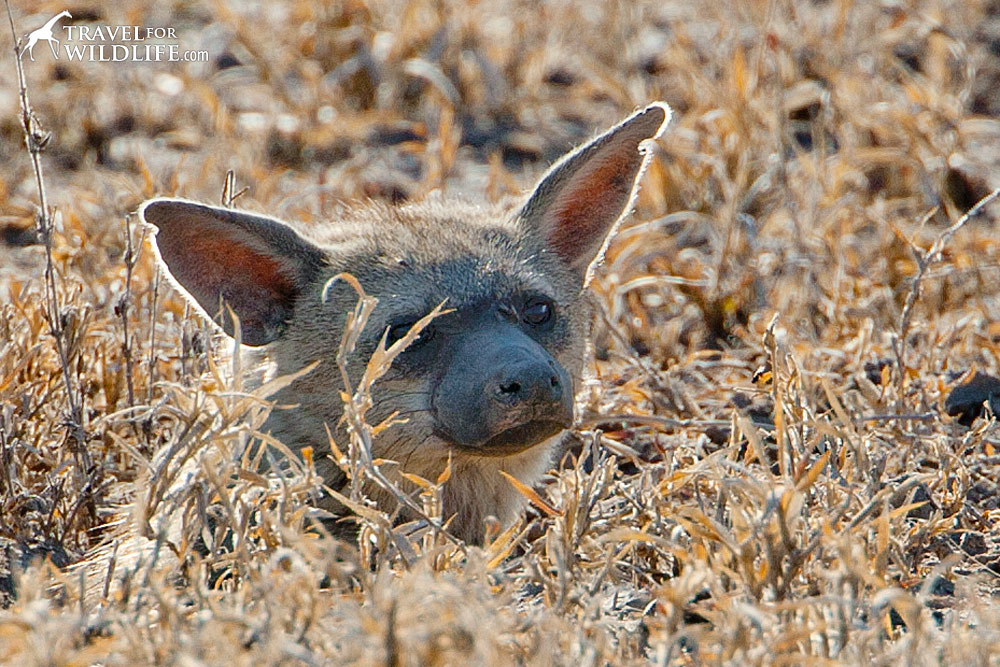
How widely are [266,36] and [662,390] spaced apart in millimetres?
3583

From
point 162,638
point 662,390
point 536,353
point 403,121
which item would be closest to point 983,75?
point 403,121

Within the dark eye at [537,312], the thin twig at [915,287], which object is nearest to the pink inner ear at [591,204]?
the dark eye at [537,312]

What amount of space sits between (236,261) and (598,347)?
1717mm

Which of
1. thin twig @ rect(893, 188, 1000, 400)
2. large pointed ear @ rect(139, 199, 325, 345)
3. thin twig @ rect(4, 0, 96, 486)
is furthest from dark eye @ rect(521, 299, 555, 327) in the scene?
thin twig @ rect(4, 0, 96, 486)

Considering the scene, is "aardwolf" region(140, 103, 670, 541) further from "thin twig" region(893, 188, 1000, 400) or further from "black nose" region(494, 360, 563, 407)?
"thin twig" region(893, 188, 1000, 400)

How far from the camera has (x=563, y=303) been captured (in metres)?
4.15

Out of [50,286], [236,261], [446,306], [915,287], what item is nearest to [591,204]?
[446,306]

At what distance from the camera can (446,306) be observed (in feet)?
12.5

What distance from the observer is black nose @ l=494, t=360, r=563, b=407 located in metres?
3.47

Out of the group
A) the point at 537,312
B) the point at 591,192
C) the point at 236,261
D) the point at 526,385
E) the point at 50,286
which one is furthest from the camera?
the point at 591,192

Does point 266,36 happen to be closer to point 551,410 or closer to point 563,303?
point 563,303

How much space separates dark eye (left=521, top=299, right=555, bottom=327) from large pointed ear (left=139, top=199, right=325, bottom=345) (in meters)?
0.58

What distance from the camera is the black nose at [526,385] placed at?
Result: 3467 mm

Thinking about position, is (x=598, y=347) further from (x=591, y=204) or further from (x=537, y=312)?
(x=537, y=312)
